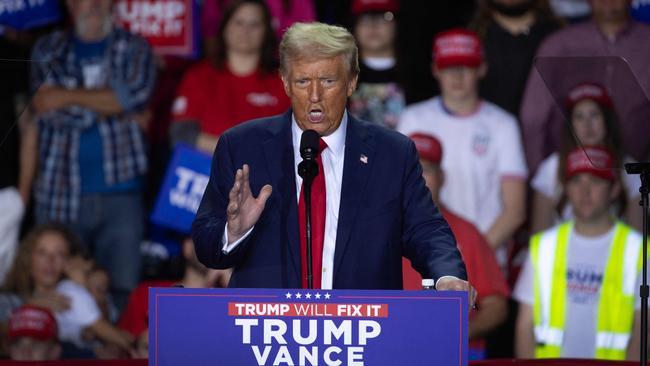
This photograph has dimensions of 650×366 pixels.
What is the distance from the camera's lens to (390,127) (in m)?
6.50


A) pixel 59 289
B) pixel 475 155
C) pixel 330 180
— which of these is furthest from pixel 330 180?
pixel 59 289

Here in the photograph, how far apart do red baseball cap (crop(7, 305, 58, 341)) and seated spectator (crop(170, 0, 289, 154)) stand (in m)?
1.33

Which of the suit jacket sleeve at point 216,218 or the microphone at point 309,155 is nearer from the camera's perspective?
the microphone at point 309,155

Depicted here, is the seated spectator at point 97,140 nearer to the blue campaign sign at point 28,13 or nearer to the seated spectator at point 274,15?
the blue campaign sign at point 28,13

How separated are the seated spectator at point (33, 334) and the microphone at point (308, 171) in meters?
3.41

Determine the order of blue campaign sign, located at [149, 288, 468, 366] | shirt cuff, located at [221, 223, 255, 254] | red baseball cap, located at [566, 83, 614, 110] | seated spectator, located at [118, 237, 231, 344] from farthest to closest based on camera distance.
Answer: seated spectator, located at [118, 237, 231, 344]
red baseball cap, located at [566, 83, 614, 110]
shirt cuff, located at [221, 223, 255, 254]
blue campaign sign, located at [149, 288, 468, 366]

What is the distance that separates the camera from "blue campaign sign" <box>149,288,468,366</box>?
3121mm

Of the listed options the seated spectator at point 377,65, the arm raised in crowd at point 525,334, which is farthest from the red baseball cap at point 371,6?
the arm raised in crowd at point 525,334

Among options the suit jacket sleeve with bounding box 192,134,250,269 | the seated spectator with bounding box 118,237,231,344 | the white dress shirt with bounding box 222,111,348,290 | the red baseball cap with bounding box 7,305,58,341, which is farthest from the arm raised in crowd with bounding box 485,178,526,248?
the suit jacket sleeve with bounding box 192,134,250,269

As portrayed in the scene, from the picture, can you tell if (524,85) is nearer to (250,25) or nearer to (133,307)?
(250,25)

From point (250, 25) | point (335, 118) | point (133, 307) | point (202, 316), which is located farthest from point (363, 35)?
point (202, 316)

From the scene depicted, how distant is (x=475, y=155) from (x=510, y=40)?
0.77 m

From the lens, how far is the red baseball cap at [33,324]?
6398 mm

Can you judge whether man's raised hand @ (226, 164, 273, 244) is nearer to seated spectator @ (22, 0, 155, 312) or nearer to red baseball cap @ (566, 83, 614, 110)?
red baseball cap @ (566, 83, 614, 110)
